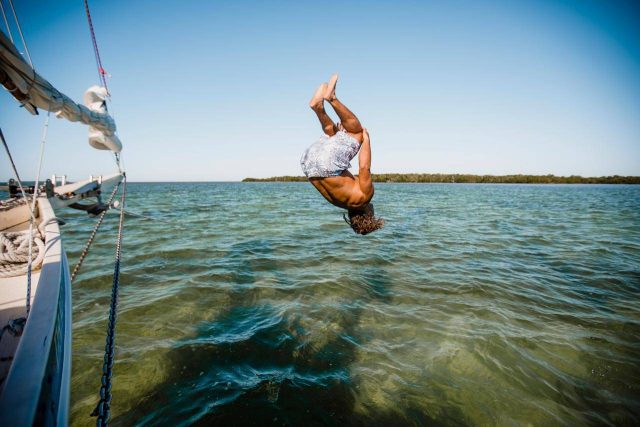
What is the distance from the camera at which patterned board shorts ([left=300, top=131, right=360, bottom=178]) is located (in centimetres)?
429

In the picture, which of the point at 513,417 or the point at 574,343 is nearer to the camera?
the point at 513,417

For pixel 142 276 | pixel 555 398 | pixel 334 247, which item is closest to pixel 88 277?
pixel 142 276

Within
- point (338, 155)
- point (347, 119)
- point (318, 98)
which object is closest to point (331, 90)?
point (318, 98)

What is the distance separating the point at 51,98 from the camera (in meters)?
5.87

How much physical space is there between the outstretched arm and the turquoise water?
2.79 meters

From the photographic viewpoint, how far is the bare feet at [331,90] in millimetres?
4094

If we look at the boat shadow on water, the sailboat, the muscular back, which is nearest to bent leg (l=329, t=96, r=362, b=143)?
the muscular back

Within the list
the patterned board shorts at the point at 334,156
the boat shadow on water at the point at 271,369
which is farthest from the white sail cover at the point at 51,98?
the boat shadow on water at the point at 271,369

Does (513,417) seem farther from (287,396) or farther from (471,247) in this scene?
(471,247)

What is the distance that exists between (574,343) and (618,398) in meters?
1.18

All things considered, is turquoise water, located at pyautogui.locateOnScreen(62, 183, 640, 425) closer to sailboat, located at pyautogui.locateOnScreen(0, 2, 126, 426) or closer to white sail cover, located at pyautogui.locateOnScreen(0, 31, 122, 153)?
sailboat, located at pyautogui.locateOnScreen(0, 2, 126, 426)

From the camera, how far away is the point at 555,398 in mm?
3873

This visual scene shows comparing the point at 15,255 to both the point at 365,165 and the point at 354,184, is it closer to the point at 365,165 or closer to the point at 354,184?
the point at 354,184

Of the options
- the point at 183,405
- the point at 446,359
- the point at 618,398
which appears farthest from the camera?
the point at 446,359
